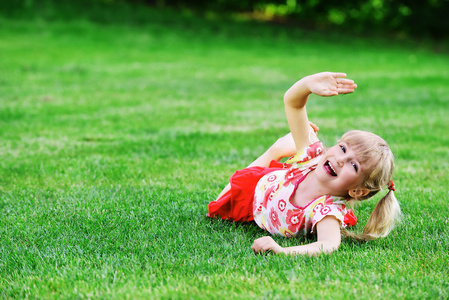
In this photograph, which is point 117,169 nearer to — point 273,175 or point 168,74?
point 273,175

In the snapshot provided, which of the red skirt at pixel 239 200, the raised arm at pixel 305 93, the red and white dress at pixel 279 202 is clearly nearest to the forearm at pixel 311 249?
the red and white dress at pixel 279 202

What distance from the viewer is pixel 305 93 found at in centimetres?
338

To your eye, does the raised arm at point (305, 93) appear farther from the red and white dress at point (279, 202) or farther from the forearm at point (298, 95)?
Result: the red and white dress at point (279, 202)

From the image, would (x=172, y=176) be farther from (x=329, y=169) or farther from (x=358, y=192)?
(x=358, y=192)

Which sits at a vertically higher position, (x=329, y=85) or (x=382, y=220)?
(x=329, y=85)

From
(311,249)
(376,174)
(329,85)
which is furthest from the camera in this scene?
(329,85)

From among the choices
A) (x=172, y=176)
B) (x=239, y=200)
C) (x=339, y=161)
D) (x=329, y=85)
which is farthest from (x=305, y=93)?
(x=172, y=176)

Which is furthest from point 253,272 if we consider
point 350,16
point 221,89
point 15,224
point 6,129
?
point 350,16

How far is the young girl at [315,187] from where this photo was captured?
3111mm

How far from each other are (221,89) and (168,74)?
196cm

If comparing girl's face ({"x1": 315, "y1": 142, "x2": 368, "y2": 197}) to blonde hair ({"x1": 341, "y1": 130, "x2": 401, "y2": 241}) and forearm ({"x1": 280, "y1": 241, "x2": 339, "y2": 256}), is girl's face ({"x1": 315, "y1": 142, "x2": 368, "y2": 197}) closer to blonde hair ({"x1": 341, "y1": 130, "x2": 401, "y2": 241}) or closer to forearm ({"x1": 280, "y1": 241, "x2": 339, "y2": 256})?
blonde hair ({"x1": 341, "y1": 130, "x2": 401, "y2": 241})

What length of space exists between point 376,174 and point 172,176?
81.3 inches

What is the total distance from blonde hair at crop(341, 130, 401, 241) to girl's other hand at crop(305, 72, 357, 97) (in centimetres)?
27

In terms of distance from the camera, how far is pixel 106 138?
6102mm
